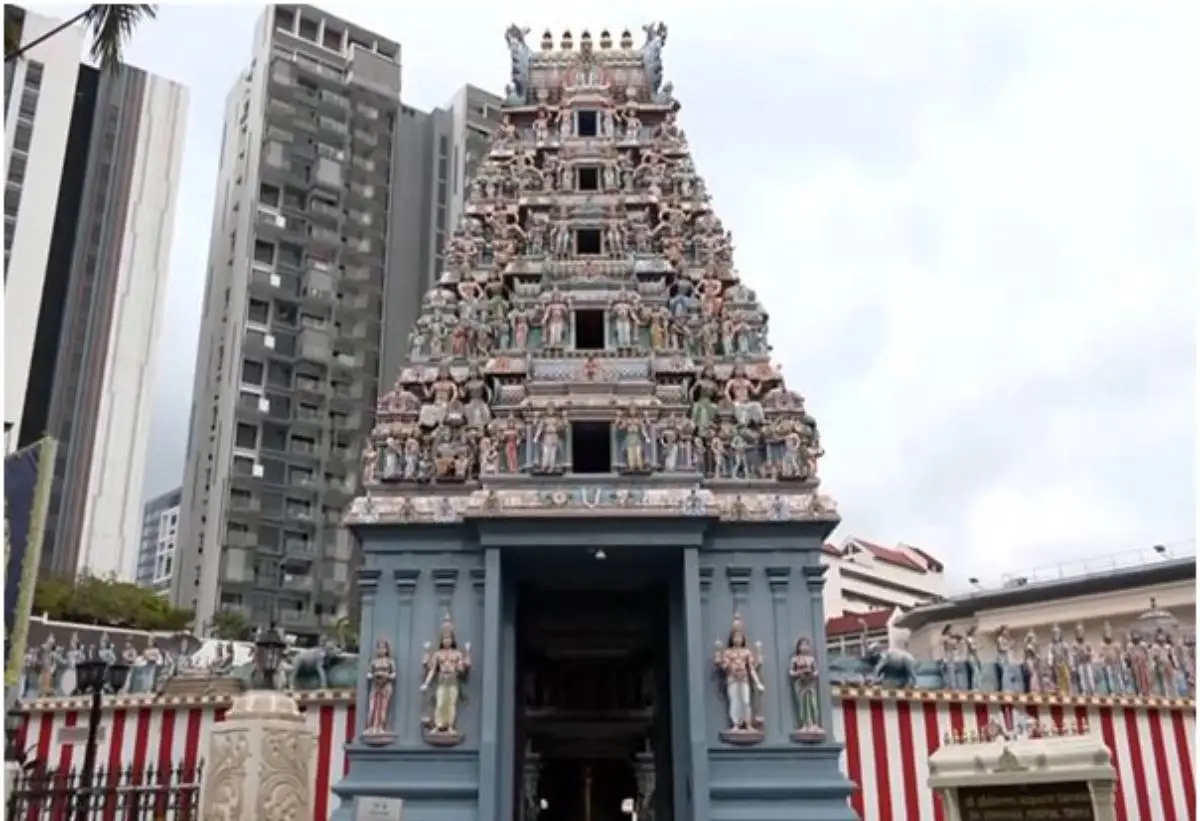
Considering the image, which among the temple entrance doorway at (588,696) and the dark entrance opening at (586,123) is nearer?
the temple entrance doorway at (588,696)

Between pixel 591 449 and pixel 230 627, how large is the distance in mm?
24619

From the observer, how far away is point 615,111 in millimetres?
21016

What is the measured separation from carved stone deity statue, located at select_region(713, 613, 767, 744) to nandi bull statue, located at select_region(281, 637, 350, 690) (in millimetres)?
6289

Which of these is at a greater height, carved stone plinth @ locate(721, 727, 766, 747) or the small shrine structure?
carved stone plinth @ locate(721, 727, 766, 747)

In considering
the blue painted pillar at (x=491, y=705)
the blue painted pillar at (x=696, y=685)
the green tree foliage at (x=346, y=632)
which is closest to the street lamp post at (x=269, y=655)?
the blue painted pillar at (x=491, y=705)

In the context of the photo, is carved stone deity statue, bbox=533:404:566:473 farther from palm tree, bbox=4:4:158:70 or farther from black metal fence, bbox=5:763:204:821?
palm tree, bbox=4:4:158:70

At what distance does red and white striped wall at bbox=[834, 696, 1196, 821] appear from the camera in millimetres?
17109

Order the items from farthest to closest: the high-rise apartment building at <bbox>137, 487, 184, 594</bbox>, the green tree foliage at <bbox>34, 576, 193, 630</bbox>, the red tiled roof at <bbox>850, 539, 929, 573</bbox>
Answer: the high-rise apartment building at <bbox>137, 487, 184, 594</bbox>, the red tiled roof at <bbox>850, 539, 929, 573</bbox>, the green tree foliage at <bbox>34, 576, 193, 630</bbox>

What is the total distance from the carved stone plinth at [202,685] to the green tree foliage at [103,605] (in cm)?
1805

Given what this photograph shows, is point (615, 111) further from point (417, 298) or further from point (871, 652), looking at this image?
point (417, 298)

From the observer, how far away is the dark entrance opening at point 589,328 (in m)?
18.5

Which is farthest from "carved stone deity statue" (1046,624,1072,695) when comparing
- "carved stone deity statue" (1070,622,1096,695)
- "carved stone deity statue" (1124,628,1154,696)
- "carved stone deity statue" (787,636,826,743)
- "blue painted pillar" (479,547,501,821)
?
"blue painted pillar" (479,547,501,821)

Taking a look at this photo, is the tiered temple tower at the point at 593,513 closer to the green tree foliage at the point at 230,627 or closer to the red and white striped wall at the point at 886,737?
the red and white striped wall at the point at 886,737

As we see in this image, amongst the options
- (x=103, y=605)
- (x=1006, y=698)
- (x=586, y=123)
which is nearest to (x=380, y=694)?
(x=1006, y=698)
